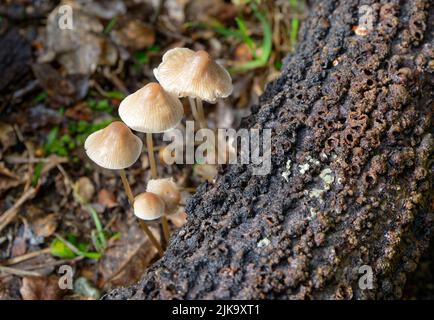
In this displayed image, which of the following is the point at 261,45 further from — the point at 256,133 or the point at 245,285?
the point at 245,285

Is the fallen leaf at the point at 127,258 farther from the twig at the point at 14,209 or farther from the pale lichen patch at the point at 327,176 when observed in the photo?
the pale lichen patch at the point at 327,176

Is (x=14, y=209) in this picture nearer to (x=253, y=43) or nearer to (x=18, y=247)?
(x=18, y=247)

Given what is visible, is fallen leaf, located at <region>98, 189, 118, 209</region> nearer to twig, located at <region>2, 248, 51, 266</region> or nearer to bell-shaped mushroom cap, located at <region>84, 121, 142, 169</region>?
twig, located at <region>2, 248, 51, 266</region>

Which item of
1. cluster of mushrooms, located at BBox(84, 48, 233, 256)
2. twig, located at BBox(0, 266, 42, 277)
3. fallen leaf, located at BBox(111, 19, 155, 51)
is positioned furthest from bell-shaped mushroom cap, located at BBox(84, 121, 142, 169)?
fallen leaf, located at BBox(111, 19, 155, 51)

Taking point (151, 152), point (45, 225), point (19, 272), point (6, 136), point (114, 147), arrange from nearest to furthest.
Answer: point (114, 147) → point (151, 152) → point (19, 272) → point (45, 225) → point (6, 136)

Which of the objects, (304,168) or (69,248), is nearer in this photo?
(304,168)

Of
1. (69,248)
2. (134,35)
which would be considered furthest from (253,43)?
(69,248)
